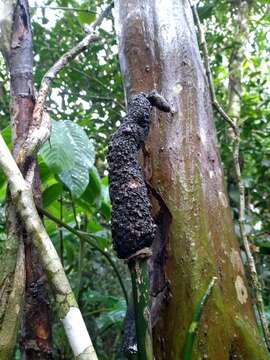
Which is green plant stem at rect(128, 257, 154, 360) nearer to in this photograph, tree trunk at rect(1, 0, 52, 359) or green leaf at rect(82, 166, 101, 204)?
tree trunk at rect(1, 0, 52, 359)

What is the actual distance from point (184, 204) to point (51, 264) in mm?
209

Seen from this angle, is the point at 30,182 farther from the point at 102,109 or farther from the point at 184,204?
the point at 102,109

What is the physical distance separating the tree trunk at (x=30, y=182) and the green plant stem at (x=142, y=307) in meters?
0.18

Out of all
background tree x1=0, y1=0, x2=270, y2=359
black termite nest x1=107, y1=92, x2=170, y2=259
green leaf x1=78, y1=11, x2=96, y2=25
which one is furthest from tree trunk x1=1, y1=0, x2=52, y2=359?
green leaf x1=78, y1=11, x2=96, y2=25

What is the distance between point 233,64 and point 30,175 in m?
1.53

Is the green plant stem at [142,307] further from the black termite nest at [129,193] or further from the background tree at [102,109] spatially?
the background tree at [102,109]

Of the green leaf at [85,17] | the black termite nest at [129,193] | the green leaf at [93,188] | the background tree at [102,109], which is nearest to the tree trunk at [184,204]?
the black termite nest at [129,193]

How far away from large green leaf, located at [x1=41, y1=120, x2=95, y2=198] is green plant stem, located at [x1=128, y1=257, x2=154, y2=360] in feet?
1.08

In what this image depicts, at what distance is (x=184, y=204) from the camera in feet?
1.98

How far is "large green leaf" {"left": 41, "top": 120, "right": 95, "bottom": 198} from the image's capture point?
760 mm

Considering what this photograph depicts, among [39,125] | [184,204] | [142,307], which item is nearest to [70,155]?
[39,125]

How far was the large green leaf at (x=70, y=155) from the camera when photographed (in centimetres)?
76

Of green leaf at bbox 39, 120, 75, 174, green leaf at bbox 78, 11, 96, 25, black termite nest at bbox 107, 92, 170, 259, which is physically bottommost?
black termite nest at bbox 107, 92, 170, 259

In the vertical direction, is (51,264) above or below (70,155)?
below
